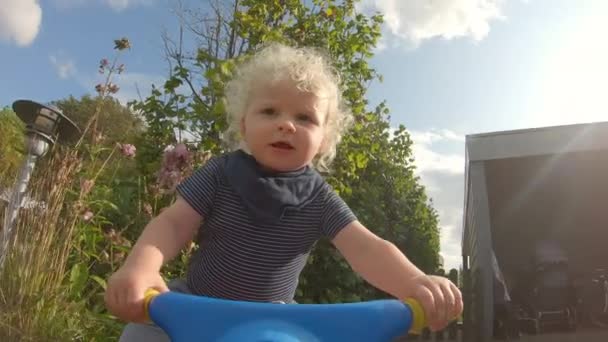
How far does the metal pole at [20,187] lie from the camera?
3422mm

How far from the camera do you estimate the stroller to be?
24.8ft

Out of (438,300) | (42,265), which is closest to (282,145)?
(438,300)

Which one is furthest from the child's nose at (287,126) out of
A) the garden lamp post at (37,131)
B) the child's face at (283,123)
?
the garden lamp post at (37,131)

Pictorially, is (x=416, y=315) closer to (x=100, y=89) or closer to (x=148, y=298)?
(x=148, y=298)

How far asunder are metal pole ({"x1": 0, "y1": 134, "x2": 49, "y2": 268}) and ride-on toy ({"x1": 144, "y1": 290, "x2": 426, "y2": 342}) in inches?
106

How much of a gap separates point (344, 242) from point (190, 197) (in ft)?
1.41

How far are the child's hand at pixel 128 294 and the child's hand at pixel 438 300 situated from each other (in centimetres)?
51

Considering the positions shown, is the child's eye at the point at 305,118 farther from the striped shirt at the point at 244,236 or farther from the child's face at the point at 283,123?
the striped shirt at the point at 244,236

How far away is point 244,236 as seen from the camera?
1632 mm

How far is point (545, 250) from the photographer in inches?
351

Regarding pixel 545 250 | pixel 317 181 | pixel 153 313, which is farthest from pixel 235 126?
pixel 545 250

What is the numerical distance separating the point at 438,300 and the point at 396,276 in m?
0.26

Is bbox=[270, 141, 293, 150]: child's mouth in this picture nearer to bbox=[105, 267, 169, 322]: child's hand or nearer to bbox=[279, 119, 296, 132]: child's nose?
bbox=[279, 119, 296, 132]: child's nose

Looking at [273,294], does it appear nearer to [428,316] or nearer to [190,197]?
[190,197]
